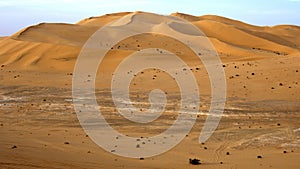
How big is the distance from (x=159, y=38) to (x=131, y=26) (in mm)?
10774

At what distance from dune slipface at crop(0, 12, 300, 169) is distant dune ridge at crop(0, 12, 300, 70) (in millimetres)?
180

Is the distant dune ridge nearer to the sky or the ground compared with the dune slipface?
nearer to the sky

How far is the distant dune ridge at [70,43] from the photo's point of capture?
33125 millimetres

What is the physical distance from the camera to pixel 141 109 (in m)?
16.7

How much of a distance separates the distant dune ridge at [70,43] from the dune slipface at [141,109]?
0.18 metres

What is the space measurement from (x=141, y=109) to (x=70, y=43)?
23125 millimetres

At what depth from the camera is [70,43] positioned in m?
38.5

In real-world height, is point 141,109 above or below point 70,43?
below

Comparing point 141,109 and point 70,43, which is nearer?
point 141,109

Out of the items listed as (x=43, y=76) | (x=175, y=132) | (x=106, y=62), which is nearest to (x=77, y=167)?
(x=175, y=132)

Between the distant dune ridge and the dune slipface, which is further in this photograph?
the distant dune ridge

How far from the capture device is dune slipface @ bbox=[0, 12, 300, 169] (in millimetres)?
10023

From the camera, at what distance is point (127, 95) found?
63.7ft

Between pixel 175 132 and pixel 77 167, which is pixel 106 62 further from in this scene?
pixel 77 167
